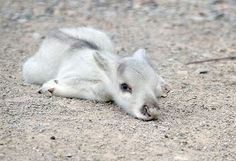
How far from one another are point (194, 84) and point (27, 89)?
2.49 metres

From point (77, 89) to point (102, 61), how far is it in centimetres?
50

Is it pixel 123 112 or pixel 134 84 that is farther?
pixel 123 112

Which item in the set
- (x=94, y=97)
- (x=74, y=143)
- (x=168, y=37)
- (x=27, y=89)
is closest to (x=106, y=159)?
(x=74, y=143)

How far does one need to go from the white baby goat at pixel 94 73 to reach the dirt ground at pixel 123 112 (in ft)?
0.54

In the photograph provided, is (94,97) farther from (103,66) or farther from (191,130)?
(191,130)

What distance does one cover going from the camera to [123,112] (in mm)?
7836

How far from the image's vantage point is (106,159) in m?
6.28

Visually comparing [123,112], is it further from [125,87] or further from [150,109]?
[150,109]

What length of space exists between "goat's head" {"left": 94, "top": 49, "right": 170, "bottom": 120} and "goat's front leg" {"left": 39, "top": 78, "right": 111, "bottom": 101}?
6.7 inches

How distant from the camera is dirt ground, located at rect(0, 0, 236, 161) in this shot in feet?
21.7

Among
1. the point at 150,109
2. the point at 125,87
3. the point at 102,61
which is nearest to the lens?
the point at 150,109

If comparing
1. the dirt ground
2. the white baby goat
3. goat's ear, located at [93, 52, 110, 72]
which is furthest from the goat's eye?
goat's ear, located at [93, 52, 110, 72]

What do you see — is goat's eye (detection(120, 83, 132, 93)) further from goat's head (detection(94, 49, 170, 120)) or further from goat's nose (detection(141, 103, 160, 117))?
goat's nose (detection(141, 103, 160, 117))

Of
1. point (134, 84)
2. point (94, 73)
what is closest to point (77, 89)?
point (94, 73)
